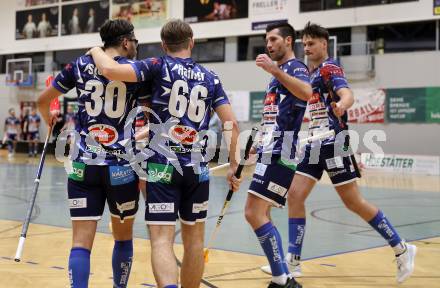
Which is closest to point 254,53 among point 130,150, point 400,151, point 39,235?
point 400,151

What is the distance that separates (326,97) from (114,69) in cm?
254

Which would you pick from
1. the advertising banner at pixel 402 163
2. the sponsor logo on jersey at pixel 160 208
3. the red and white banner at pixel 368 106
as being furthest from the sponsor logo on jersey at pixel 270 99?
the red and white banner at pixel 368 106

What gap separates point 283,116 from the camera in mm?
4805

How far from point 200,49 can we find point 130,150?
70.3 ft

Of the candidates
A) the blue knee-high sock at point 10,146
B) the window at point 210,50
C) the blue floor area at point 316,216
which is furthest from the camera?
the blue knee-high sock at point 10,146

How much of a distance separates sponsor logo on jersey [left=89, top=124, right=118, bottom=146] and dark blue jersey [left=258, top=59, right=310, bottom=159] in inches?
56.0

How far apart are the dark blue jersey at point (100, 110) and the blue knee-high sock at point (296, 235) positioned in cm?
A: 209

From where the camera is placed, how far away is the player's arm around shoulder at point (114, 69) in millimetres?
3551

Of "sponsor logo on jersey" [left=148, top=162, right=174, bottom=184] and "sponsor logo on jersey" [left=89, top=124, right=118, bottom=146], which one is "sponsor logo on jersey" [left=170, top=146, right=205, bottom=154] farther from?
"sponsor logo on jersey" [left=89, top=124, right=118, bottom=146]

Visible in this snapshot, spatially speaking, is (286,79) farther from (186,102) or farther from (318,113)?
(318,113)

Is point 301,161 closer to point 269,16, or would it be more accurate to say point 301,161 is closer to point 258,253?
→ point 258,253

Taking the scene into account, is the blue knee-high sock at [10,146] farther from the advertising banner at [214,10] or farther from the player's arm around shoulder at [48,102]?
the player's arm around shoulder at [48,102]

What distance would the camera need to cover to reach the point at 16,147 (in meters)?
29.5

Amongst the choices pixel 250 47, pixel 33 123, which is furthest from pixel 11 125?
pixel 250 47
